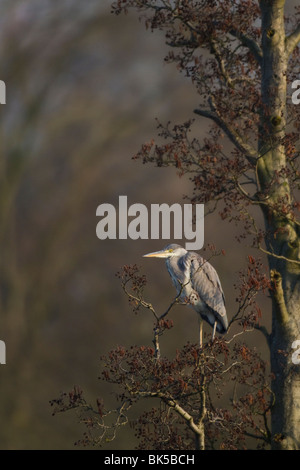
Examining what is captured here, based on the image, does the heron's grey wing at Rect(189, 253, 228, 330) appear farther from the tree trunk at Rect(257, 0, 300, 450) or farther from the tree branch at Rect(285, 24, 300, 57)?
the tree branch at Rect(285, 24, 300, 57)

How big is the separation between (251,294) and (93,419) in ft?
3.70

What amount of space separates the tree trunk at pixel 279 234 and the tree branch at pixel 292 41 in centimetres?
4

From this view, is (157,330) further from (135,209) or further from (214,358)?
(135,209)

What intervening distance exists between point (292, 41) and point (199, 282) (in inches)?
76.6

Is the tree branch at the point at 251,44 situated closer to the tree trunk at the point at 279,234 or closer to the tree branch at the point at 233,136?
the tree trunk at the point at 279,234

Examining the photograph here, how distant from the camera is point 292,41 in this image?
Result: 509 cm

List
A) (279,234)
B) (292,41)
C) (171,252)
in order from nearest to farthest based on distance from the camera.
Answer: (279,234), (292,41), (171,252)

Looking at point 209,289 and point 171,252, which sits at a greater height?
point 171,252

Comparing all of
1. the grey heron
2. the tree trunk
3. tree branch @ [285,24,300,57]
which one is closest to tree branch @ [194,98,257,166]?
the tree trunk

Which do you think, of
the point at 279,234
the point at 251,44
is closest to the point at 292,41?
the point at 251,44

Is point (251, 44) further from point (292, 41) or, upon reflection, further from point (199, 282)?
point (199, 282)

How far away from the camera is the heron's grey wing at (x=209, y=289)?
569 centimetres

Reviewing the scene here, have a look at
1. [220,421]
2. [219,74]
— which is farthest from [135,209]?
[220,421]
